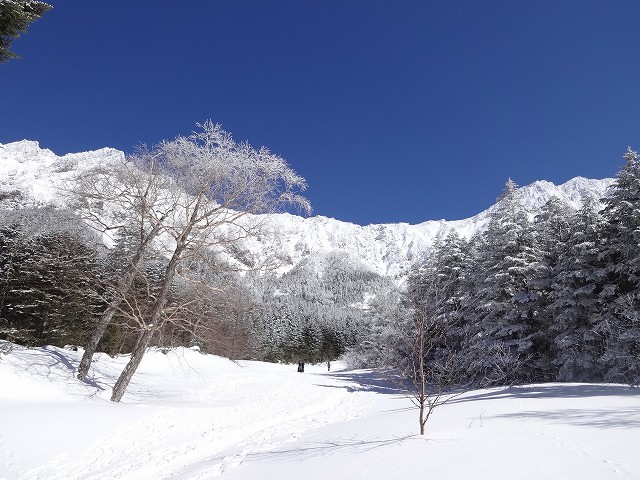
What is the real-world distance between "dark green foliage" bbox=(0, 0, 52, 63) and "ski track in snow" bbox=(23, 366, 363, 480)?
7.58 m

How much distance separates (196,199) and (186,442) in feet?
22.2

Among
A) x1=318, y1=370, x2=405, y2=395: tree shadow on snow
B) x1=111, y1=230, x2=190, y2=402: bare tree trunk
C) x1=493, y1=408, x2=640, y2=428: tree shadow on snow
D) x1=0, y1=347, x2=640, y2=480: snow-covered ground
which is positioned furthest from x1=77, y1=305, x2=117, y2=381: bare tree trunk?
x1=493, y1=408, x2=640, y2=428: tree shadow on snow

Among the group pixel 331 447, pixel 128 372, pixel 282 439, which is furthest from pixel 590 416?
pixel 128 372

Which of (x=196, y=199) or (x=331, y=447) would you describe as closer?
(x=331, y=447)

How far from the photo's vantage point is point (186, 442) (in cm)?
868

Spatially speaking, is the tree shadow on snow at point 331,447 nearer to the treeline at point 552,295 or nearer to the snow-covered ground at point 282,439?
the snow-covered ground at point 282,439

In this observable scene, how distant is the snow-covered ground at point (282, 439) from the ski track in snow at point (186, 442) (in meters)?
0.03

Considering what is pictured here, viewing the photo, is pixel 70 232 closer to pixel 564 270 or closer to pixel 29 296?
pixel 29 296

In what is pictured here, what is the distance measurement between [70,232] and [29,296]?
4352mm

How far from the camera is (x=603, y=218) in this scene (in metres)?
18.1

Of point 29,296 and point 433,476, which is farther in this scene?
point 29,296

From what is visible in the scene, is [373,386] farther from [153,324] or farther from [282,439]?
[282,439]

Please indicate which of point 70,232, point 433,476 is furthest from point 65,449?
point 70,232

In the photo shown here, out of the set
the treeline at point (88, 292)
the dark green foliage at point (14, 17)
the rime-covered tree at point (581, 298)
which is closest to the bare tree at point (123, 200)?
the treeline at point (88, 292)
